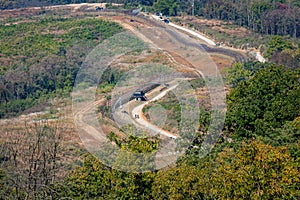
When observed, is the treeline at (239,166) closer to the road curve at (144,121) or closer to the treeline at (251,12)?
the road curve at (144,121)

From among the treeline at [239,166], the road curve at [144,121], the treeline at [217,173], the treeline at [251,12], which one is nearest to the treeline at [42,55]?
the road curve at [144,121]

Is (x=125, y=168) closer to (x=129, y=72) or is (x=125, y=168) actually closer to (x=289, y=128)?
(x=289, y=128)

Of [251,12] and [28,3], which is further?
[28,3]

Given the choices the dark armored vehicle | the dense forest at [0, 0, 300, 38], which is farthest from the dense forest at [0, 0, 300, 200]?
the dense forest at [0, 0, 300, 38]

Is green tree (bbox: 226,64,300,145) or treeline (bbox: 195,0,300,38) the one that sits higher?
green tree (bbox: 226,64,300,145)

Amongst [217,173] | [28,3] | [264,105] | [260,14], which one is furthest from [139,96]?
[28,3]

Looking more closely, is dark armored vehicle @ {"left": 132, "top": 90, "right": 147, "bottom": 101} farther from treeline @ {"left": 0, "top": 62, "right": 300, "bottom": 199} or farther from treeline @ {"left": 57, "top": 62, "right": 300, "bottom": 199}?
treeline @ {"left": 0, "top": 62, "right": 300, "bottom": 199}

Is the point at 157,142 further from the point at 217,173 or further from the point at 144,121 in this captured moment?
the point at 144,121

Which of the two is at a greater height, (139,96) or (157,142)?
(157,142)

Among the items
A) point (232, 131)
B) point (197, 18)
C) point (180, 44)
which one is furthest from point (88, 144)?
point (197, 18)
